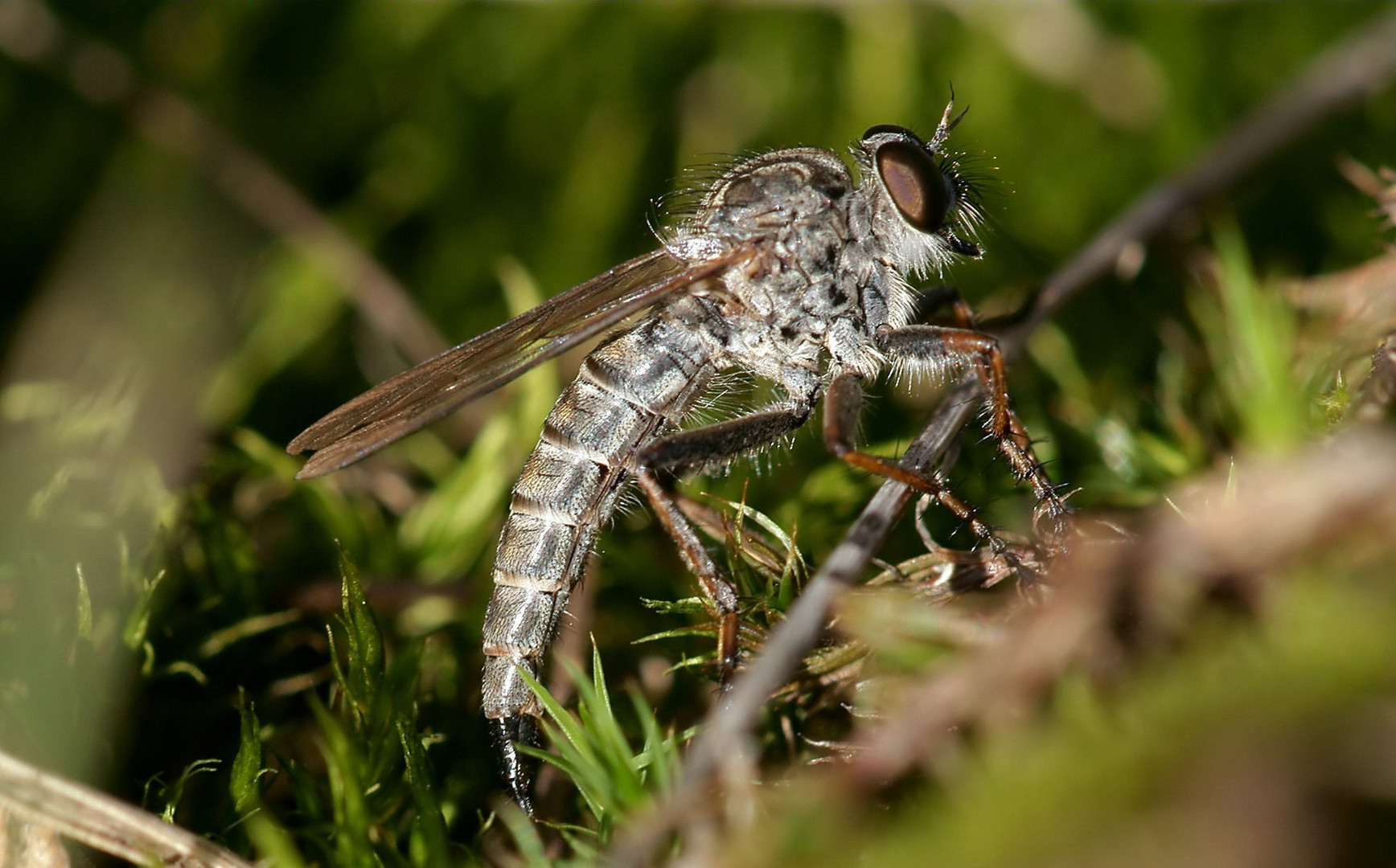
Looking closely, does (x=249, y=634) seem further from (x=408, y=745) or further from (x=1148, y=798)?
(x=1148, y=798)

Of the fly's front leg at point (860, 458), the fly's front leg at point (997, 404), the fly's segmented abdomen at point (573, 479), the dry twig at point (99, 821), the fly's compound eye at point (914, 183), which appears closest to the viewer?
the dry twig at point (99, 821)

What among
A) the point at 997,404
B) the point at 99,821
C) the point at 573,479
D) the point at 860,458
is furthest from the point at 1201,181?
the point at 99,821

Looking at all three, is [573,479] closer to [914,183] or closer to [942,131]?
[914,183]

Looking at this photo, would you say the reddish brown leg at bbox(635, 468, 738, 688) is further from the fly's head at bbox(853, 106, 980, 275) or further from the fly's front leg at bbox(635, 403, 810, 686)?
the fly's head at bbox(853, 106, 980, 275)

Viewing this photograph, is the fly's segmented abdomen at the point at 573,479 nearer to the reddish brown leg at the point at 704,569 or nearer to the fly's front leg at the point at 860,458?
the reddish brown leg at the point at 704,569

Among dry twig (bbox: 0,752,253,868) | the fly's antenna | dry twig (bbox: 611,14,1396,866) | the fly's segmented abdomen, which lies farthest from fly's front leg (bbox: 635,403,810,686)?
dry twig (bbox: 0,752,253,868)

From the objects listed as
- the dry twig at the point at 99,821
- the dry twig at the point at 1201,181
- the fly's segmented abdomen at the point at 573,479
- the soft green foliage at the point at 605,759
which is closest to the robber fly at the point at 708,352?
the fly's segmented abdomen at the point at 573,479

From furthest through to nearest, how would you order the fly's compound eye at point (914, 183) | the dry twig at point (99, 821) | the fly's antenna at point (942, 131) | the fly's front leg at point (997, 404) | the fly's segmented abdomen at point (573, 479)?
the fly's antenna at point (942, 131)
the fly's compound eye at point (914, 183)
the fly's segmented abdomen at point (573, 479)
the fly's front leg at point (997, 404)
the dry twig at point (99, 821)
